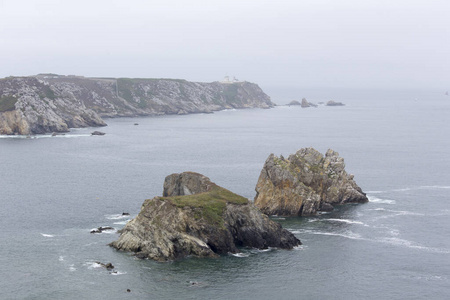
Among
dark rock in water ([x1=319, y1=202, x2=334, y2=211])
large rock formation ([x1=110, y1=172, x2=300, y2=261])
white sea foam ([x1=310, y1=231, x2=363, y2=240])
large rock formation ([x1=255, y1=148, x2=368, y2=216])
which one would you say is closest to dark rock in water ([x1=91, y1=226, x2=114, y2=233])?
large rock formation ([x1=110, y1=172, x2=300, y2=261])

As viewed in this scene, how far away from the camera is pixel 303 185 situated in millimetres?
114312

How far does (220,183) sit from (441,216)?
5361 centimetres

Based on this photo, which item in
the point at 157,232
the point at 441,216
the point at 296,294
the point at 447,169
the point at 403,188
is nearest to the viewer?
the point at 296,294

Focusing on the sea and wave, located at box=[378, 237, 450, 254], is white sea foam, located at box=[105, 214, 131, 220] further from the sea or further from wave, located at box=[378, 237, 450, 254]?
wave, located at box=[378, 237, 450, 254]

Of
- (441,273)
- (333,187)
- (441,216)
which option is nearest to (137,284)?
(441,273)

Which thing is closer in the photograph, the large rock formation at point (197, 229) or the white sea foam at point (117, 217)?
the large rock formation at point (197, 229)

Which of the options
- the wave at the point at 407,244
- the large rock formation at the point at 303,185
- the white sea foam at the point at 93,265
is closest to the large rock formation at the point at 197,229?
the white sea foam at the point at 93,265

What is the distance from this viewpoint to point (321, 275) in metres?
80.7

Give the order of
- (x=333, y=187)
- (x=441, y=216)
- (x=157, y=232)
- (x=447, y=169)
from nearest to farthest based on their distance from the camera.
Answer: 1. (x=157, y=232)
2. (x=441, y=216)
3. (x=333, y=187)
4. (x=447, y=169)

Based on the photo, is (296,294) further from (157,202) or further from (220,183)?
(220,183)

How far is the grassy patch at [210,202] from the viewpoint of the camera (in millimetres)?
91250

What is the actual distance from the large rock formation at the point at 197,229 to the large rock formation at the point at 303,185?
53.5 ft

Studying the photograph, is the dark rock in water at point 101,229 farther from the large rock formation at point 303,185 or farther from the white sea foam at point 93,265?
the large rock formation at point 303,185

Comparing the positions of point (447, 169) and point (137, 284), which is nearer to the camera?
point (137, 284)
